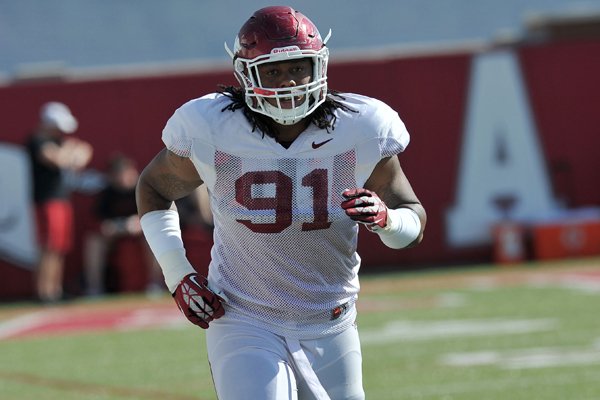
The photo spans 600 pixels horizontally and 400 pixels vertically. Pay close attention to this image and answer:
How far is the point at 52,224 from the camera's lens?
488 inches

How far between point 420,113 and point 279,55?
33.0 ft

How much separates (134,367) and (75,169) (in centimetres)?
510

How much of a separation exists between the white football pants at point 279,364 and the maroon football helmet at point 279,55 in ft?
2.19

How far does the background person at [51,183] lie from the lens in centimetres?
1219

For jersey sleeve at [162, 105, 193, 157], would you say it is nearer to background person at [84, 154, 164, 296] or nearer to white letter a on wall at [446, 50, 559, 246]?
background person at [84, 154, 164, 296]

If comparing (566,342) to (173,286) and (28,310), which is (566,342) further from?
(28,310)

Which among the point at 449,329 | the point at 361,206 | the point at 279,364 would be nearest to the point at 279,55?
the point at 361,206

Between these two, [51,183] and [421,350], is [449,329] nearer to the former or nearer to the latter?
[421,350]

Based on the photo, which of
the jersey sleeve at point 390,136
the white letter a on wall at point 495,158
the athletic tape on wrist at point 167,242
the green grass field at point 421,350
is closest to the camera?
the jersey sleeve at point 390,136

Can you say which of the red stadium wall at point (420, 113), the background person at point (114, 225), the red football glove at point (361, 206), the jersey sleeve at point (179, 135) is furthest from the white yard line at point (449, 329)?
the red football glove at point (361, 206)

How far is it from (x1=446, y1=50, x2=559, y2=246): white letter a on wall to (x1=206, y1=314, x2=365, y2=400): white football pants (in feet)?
32.5

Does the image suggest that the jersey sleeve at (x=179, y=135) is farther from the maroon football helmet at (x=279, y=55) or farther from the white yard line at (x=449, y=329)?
the white yard line at (x=449, y=329)

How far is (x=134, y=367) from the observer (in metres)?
8.14

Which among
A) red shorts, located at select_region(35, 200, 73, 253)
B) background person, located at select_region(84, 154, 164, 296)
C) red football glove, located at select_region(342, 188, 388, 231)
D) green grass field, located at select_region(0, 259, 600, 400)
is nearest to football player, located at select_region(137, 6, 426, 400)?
red football glove, located at select_region(342, 188, 388, 231)
